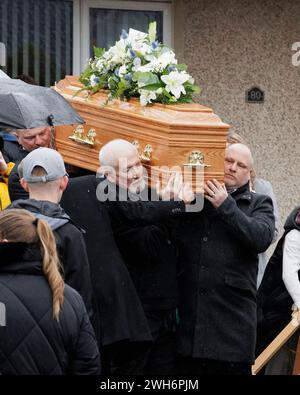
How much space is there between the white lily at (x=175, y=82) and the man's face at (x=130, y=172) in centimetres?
50

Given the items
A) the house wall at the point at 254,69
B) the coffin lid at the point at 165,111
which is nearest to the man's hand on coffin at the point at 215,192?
the coffin lid at the point at 165,111

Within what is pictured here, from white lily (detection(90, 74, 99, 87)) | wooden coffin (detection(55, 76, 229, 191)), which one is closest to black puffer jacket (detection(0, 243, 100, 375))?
wooden coffin (detection(55, 76, 229, 191))

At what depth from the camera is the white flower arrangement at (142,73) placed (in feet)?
23.1

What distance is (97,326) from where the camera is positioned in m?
6.77

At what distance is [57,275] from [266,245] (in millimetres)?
2153

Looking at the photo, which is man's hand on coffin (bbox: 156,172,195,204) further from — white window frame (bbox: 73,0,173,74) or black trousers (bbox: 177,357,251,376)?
white window frame (bbox: 73,0,173,74)

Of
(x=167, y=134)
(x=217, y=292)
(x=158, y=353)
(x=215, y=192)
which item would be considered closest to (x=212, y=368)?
(x=158, y=353)

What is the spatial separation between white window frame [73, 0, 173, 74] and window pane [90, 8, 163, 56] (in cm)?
4

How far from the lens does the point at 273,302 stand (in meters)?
8.00

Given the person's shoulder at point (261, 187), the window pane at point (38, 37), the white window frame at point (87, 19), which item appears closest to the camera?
the person's shoulder at point (261, 187)

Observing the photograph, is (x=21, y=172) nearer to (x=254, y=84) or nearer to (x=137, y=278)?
(x=137, y=278)

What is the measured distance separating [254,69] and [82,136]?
326cm

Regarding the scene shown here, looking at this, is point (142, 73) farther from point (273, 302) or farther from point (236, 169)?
point (273, 302)

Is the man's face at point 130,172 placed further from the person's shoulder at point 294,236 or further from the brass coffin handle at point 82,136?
the person's shoulder at point 294,236
